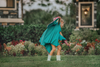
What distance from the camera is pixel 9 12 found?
13750 millimetres

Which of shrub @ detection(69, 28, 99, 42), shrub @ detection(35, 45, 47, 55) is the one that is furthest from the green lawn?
shrub @ detection(69, 28, 99, 42)

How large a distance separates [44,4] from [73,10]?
324cm

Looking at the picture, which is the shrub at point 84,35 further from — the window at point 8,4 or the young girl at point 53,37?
the window at point 8,4

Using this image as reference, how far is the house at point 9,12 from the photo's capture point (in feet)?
44.8

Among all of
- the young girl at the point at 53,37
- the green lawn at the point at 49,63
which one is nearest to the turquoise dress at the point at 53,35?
the young girl at the point at 53,37

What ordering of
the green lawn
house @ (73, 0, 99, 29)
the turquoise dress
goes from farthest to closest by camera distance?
1. house @ (73, 0, 99, 29)
2. the turquoise dress
3. the green lawn

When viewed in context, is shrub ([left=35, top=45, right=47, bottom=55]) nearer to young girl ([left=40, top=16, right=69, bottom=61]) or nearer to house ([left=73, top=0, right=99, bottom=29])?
young girl ([left=40, top=16, right=69, bottom=61])

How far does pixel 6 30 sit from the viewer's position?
1105cm

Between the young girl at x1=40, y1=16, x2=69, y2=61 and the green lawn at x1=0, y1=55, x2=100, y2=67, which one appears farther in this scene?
the young girl at x1=40, y1=16, x2=69, y2=61

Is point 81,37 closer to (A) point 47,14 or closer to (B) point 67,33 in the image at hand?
(B) point 67,33

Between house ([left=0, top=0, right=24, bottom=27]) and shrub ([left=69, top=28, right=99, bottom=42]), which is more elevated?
house ([left=0, top=0, right=24, bottom=27])

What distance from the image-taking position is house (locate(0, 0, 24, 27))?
13.7 m

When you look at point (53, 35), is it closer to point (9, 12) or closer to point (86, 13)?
point (9, 12)

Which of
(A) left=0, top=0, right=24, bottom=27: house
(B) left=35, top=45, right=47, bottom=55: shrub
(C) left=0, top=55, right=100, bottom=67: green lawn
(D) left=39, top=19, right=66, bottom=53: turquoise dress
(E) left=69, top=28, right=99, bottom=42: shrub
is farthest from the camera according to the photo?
(A) left=0, top=0, right=24, bottom=27: house
